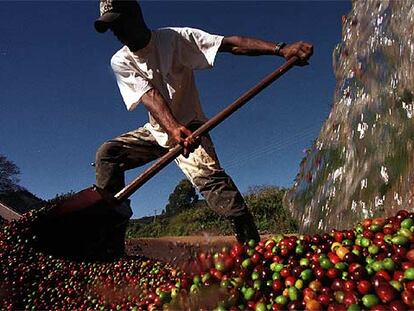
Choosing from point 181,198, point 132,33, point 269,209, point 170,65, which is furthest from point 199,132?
point 181,198

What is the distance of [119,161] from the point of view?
16.0 ft

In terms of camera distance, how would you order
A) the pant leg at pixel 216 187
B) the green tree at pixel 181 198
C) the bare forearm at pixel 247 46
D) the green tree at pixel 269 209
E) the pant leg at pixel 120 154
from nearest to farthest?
the pant leg at pixel 216 187 < the bare forearm at pixel 247 46 < the pant leg at pixel 120 154 < the green tree at pixel 269 209 < the green tree at pixel 181 198

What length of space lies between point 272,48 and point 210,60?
604 mm

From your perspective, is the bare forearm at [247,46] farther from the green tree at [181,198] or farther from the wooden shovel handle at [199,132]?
the green tree at [181,198]

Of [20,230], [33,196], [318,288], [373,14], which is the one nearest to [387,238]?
[318,288]

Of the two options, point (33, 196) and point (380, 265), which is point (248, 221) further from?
point (33, 196)

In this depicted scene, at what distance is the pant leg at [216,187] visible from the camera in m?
4.22

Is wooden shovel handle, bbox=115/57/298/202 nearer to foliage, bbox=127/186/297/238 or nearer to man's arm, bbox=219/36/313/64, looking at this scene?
man's arm, bbox=219/36/313/64

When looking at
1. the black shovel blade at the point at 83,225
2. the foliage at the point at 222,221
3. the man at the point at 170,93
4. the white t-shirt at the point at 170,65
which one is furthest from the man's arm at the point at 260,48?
the foliage at the point at 222,221

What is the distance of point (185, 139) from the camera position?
411 cm

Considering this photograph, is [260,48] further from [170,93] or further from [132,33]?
[132,33]

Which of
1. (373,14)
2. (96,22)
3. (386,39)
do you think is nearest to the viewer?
(96,22)

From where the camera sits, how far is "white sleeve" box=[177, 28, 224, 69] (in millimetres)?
4535

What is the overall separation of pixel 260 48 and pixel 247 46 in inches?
5.0
